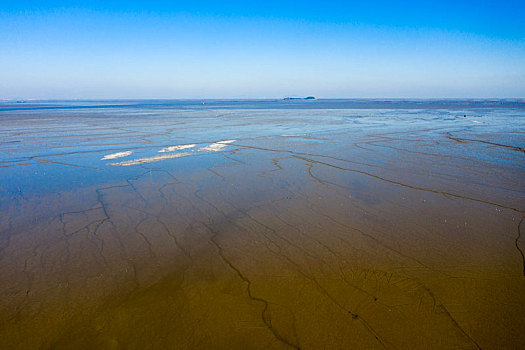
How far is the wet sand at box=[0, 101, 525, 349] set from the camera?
253 cm

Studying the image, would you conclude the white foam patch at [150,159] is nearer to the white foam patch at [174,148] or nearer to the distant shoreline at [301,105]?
the white foam patch at [174,148]

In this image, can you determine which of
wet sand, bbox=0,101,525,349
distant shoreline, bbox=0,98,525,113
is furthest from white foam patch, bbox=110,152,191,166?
distant shoreline, bbox=0,98,525,113

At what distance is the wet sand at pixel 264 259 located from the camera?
99.7 inches

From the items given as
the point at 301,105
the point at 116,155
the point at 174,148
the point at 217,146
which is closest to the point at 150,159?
the point at 116,155

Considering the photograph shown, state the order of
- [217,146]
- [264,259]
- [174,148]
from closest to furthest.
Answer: [264,259], [174,148], [217,146]

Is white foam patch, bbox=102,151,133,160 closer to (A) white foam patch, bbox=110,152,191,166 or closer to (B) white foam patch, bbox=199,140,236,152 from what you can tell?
(A) white foam patch, bbox=110,152,191,166

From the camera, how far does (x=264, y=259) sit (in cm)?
365

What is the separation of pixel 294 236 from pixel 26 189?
680 centimetres

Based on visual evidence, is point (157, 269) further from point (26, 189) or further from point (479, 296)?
point (26, 189)

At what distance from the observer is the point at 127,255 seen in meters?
3.75

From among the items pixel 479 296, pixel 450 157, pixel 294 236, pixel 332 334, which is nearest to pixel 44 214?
pixel 294 236

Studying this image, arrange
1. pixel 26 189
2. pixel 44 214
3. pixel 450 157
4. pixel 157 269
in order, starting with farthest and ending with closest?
pixel 450 157, pixel 26 189, pixel 44 214, pixel 157 269

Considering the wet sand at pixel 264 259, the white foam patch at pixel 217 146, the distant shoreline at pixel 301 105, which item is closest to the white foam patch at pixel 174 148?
the white foam patch at pixel 217 146

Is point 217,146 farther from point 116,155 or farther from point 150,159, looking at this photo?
point 116,155
